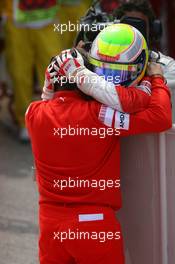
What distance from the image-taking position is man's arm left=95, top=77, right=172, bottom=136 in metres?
2.83

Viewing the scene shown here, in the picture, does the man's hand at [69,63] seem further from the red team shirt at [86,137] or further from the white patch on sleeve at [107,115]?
the white patch on sleeve at [107,115]

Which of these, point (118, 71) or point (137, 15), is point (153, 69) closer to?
point (118, 71)

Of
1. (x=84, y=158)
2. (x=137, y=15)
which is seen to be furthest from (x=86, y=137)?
(x=137, y=15)

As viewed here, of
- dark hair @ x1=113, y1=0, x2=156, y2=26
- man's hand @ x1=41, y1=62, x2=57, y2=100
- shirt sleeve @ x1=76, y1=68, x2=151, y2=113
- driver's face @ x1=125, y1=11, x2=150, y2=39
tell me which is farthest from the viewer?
dark hair @ x1=113, y1=0, x2=156, y2=26

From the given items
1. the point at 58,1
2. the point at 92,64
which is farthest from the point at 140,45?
the point at 58,1

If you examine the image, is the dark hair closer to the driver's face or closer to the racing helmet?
the driver's face

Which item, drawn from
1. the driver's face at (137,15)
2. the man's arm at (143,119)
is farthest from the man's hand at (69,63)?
the driver's face at (137,15)

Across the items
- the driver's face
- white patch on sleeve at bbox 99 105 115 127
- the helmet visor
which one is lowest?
white patch on sleeve at bbox 99 105 115 127

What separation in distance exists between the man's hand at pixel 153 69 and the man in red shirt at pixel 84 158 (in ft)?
0.35

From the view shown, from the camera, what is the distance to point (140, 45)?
2939 mm

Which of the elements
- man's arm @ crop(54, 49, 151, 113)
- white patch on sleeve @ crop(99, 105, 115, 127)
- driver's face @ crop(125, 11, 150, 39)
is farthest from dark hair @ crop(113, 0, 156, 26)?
white patch on sleeve @ crop(99, 105, 115, 127)

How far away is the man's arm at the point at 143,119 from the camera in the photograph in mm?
2832

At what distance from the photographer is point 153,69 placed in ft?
10.1

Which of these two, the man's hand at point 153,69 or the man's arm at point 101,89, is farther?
the man's hand at point 153,69
